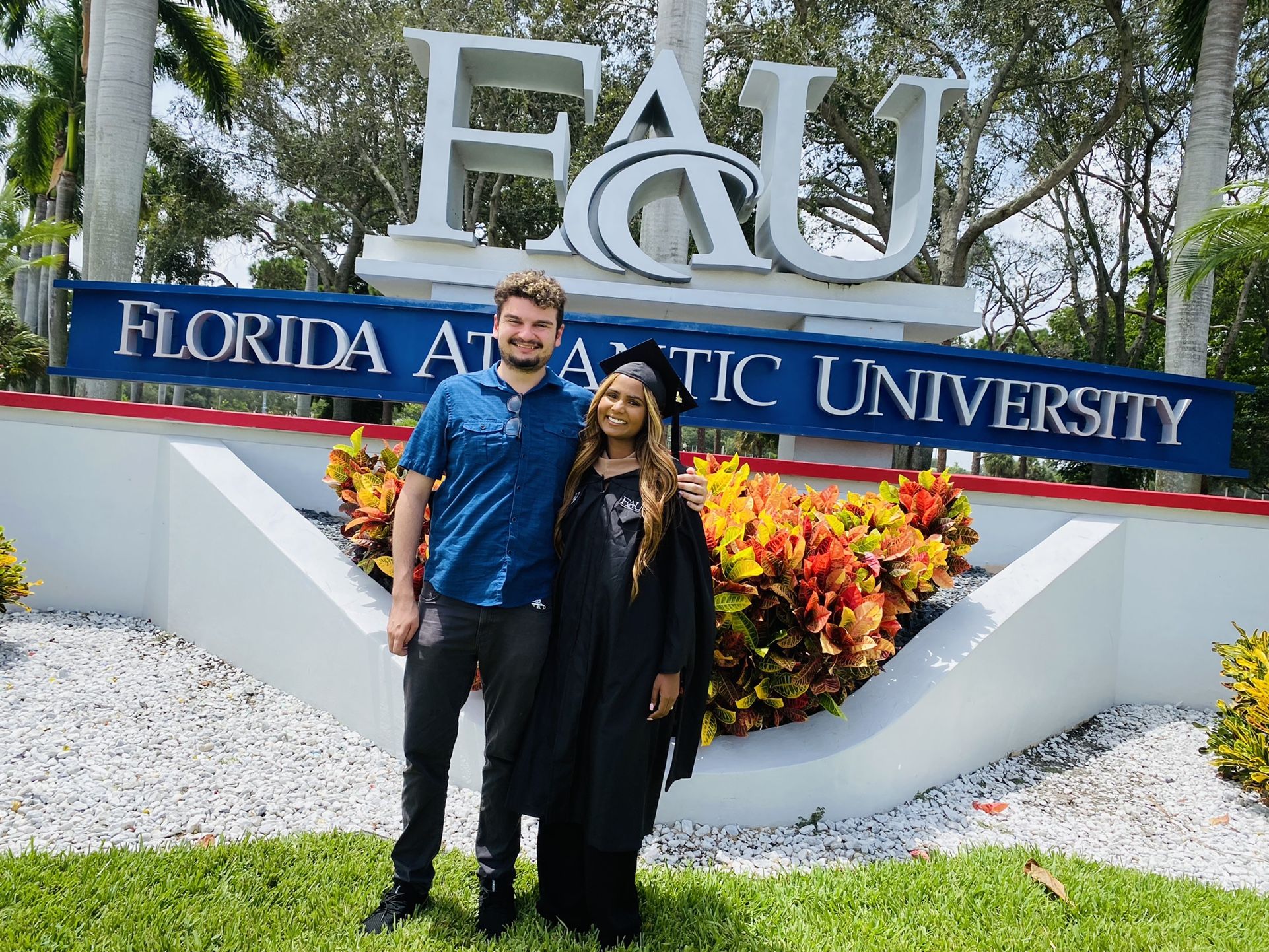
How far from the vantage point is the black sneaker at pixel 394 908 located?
97.0 inches

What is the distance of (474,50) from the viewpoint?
6699mm

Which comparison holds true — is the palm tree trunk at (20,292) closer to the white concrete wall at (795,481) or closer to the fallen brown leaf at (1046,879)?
the white concrete wall at (795,481)

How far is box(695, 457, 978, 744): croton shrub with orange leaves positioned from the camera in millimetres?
3459

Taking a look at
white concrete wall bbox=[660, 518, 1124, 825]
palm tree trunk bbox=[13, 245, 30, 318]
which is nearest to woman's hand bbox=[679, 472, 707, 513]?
white concrete wall bbox=[660, 518, 1124, 825]

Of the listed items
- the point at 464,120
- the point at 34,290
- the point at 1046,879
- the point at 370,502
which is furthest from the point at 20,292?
the point at 1046,879

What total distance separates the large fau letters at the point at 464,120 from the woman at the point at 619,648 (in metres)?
4.63

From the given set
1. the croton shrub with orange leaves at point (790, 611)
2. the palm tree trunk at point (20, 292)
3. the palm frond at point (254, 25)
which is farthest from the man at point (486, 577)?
the palm tree trunk at point (20, 292)

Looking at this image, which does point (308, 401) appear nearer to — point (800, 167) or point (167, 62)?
point (167, 62)

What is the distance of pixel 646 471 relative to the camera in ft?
7.90

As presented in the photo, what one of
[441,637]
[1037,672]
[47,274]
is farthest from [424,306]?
[47,274]

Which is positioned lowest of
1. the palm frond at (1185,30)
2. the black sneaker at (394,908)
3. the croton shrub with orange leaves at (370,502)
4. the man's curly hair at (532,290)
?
the black sneaker at (394,908)

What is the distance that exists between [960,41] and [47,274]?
23890mm

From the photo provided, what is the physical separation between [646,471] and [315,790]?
2.17 metres

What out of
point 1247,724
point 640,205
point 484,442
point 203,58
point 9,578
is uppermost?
point 203,58
